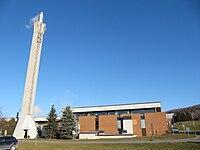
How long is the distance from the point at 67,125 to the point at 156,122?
80.2 ft

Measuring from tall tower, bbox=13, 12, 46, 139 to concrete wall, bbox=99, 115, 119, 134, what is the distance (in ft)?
60.5

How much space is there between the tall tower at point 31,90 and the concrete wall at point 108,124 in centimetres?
1843

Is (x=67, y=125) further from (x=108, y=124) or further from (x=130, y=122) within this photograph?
(x=130, y=122)

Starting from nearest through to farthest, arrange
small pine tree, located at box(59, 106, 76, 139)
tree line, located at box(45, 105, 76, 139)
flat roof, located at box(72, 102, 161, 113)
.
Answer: small pine tree, located at box(59, 106, 76, 139), tree line, located at box(45, 105, 76, 139), flat roof, located at box(72, 102, 161, 113)

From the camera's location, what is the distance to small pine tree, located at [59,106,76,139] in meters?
47.5

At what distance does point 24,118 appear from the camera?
51.4 meters

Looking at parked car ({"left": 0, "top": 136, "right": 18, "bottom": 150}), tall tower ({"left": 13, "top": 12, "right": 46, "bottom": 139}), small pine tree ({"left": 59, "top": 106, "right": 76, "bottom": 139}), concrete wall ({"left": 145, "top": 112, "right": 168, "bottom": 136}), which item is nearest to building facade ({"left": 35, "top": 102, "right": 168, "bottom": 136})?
concrete wall ({"left": 145, "top": 112, "right": 168, "bottom": 136})

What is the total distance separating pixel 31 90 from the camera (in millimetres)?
54562

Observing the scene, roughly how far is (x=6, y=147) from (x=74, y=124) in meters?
Answer: 32.0

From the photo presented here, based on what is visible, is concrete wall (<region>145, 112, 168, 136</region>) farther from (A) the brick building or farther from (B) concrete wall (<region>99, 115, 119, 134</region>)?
(B) concrete wall (<region>99, 115, 119, 134</region>)

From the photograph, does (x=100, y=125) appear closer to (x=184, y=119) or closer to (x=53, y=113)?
(x=53, y=113)

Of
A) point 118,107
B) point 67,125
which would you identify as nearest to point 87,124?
point 118,107

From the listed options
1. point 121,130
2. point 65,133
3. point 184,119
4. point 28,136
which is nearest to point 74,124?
point 65,133

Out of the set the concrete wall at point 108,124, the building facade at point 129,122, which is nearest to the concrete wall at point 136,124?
the building facade at point 129,122
